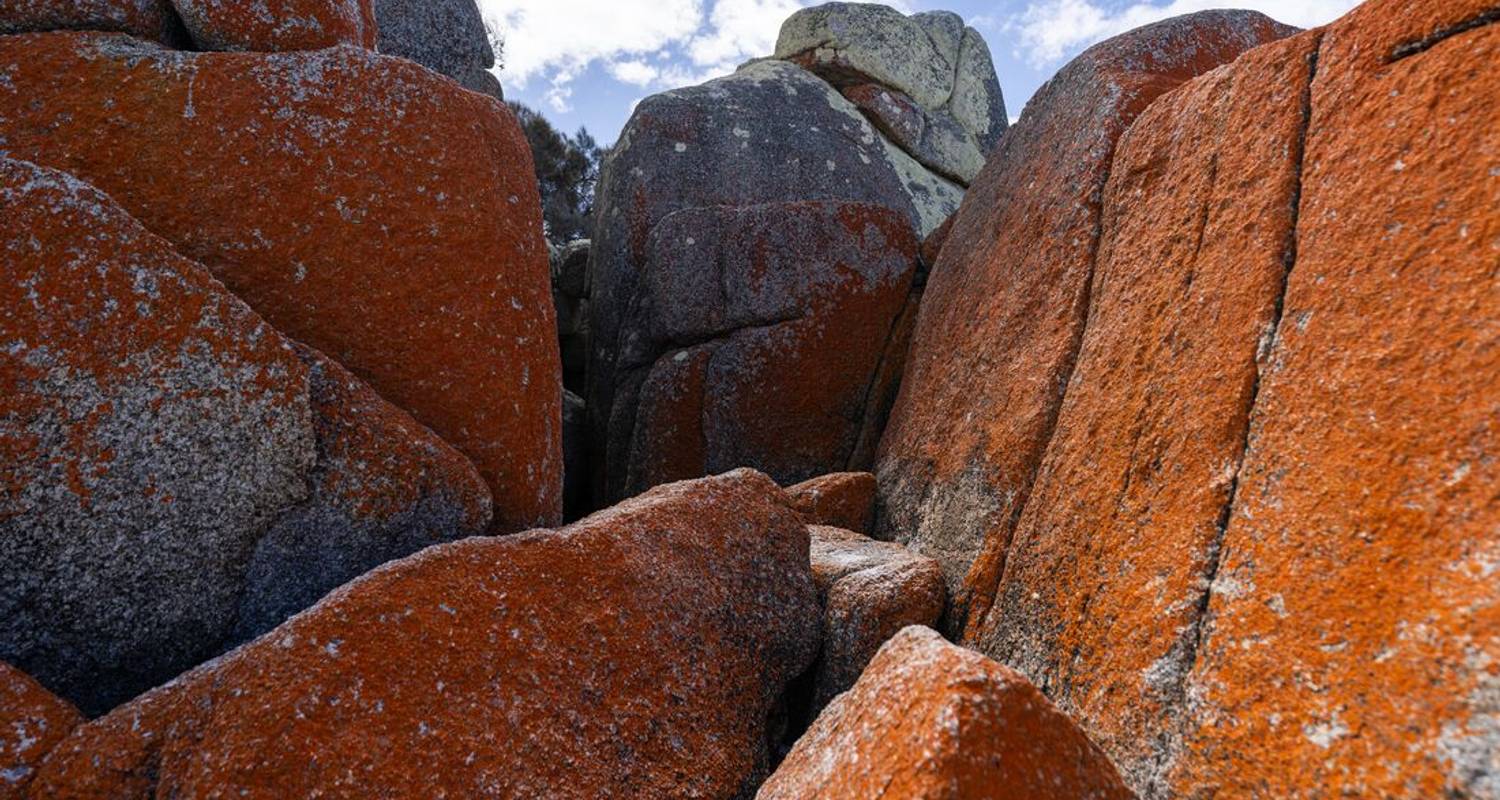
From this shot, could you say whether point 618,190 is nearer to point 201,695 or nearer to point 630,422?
point 630,422

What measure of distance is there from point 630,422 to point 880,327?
7.82 feet

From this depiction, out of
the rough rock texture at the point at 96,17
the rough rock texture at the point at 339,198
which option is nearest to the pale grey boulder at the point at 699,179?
the rough rock texture at the point at 339,198

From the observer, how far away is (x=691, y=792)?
266 centimetres

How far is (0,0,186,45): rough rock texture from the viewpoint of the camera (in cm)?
358

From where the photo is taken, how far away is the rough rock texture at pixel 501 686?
2232 mm

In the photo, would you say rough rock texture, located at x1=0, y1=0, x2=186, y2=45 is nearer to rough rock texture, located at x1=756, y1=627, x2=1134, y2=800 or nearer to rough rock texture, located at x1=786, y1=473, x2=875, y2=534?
rough rock texture, located at x1=786, y1=473, x2=875, y2=534

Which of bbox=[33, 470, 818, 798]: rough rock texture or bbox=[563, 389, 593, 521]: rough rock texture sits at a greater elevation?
bbox=[33, 470, 818, 798]: rough rock texture

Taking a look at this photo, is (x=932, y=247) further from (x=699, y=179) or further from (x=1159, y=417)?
(x=1159, y=417)

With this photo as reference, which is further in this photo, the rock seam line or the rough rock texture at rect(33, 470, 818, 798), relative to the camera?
the rock seam line

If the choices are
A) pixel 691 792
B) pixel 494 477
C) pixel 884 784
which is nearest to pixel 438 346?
pixel 494 477

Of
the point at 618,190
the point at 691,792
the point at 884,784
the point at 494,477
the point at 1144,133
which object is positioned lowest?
the point at 691,792

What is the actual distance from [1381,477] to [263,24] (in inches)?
171

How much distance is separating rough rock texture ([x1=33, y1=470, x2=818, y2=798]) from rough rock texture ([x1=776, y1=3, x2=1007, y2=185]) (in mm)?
10567

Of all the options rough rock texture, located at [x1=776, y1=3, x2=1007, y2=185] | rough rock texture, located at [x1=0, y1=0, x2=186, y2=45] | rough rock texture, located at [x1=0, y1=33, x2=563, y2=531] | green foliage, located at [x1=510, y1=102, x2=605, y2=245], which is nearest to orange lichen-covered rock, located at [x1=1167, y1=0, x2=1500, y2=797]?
rough rock texture, located at [x1=0, y1=33, x2=563, y2=531]
